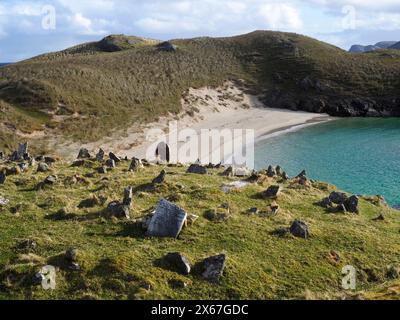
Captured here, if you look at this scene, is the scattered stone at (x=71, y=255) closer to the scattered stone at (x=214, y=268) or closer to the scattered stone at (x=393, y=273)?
the scattered stone at (x=214, y=268)

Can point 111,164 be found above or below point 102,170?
above

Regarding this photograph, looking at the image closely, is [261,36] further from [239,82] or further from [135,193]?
[135,193]

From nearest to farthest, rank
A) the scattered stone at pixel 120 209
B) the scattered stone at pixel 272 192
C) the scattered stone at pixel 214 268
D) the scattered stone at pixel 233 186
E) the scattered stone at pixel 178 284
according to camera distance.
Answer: the scattered stone at pixel 178 284
the scattered stone at pixel 214 268
the scattered stone at pixel 120 209
the scattered stone at pixel 272 192
the scattered stone at pixel 233 186

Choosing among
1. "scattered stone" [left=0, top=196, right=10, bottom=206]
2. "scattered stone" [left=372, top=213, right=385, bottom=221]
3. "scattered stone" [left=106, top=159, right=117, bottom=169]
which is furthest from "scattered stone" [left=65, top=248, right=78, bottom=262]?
"scattered stone" [left=106, top=159, right=117, bottom=169]

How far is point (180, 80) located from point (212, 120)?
25.8 metres

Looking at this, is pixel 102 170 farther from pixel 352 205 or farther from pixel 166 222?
pixel 352 205

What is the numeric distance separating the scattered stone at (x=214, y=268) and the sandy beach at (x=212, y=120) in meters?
46.6

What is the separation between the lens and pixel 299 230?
21766 mm

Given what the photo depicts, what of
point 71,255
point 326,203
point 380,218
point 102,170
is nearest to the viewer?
point 71,255

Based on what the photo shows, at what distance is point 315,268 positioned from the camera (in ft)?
61.6

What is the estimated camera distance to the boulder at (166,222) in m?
20.4

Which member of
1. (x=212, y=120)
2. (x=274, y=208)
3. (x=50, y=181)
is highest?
(x=212, y=120)

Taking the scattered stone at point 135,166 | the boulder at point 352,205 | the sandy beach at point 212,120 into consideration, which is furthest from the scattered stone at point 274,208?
the sandy beach at point 212,120

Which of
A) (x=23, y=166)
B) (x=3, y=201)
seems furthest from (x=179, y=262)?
(x=23, y=166)
